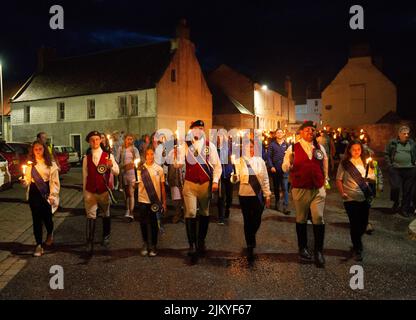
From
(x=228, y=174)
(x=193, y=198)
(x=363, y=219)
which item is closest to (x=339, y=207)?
(x=228, y=174)

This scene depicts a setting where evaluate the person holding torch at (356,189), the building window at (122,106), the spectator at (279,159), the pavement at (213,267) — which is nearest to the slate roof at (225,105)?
the building window at (122,106)

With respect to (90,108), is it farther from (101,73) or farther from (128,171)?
(128,171)

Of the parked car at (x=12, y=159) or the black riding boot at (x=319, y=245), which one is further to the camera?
the parked car at (x=12, y=159)

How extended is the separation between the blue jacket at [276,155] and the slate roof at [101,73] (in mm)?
22882

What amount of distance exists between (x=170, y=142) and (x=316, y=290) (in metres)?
6.49

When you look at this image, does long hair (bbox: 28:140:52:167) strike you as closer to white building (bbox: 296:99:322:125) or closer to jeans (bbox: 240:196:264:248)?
jeans (bbox: 240:196:264:248)

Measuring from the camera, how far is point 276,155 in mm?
9820

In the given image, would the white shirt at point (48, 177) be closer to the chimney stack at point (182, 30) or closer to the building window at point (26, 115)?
the chimney stack at point (182, 30)

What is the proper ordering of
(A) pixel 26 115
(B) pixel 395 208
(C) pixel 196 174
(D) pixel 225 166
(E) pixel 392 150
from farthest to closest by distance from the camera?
(A) pixel 26 115 → (B) pixel 395 208 → (E) pixel 392 150 → (D) pixel 225 166 → (C) pixel 196 174

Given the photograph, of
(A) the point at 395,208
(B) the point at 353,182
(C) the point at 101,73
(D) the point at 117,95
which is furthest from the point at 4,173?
(C) the point at 101,73

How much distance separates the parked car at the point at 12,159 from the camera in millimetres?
13852

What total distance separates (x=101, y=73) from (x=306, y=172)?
3326cm
